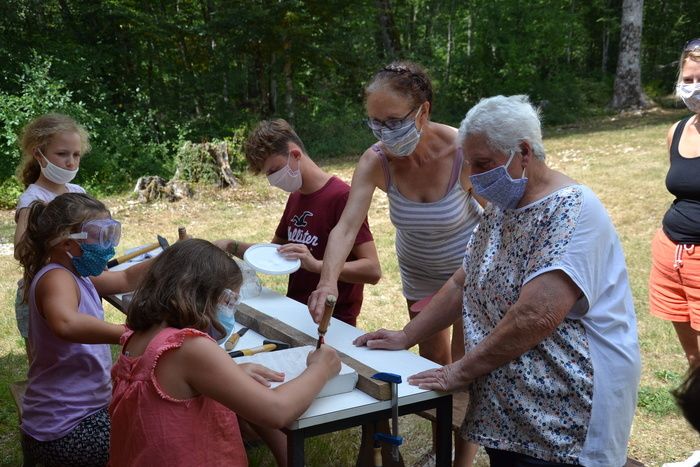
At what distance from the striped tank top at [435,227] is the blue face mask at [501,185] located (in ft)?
3.16

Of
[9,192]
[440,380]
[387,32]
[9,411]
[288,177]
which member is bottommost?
[9,192]

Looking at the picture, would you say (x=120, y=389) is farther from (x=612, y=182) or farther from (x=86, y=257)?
(x=612, y=182)

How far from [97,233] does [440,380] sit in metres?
1.41

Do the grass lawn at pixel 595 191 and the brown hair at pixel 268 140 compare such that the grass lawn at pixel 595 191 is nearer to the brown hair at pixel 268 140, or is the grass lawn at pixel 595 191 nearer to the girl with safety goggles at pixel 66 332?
the girl with safety goggles at pixel 66 332

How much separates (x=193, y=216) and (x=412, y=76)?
7494 mm

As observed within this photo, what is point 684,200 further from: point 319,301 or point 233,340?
point 233,340

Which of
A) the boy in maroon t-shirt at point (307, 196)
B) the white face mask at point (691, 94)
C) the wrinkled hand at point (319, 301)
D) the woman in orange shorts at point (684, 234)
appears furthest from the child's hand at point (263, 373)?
the white face mask at point (691, 94)

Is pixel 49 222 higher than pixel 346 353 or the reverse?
higher

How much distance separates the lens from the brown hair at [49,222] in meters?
2.65

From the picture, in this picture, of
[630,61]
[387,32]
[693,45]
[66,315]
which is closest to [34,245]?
[66,315]

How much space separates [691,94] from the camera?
3.40 metres

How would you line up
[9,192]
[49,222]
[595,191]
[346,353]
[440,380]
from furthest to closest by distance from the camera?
[9,192] < [595,191] < [49,222] < [346,353] < [440,380]

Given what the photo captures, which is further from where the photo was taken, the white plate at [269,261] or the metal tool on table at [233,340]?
the white plate at [269,261]

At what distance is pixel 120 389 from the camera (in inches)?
79.0
